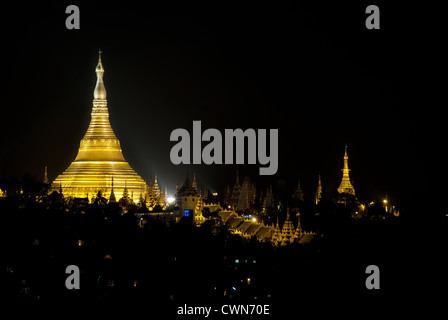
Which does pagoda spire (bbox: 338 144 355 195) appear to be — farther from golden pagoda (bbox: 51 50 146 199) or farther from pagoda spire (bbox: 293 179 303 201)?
golden pagoda (bbox: 51 50 146 199)

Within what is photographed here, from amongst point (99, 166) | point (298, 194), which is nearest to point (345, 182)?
point (298, 194)

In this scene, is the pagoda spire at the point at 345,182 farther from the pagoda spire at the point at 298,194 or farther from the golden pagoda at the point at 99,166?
the golden pagoda at the point at 99,166

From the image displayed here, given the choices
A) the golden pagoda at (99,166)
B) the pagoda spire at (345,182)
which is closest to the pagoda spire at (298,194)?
the pagoda spire at (345,182)

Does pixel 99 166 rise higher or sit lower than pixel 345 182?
higher

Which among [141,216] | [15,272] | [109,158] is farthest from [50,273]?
[109,158]

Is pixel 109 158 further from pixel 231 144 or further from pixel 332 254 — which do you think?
pixel 332 254

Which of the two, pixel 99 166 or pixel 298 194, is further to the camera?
pixel 298 194

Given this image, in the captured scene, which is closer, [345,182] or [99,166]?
[99,166]

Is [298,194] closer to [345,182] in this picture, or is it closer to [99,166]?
[345,182]
